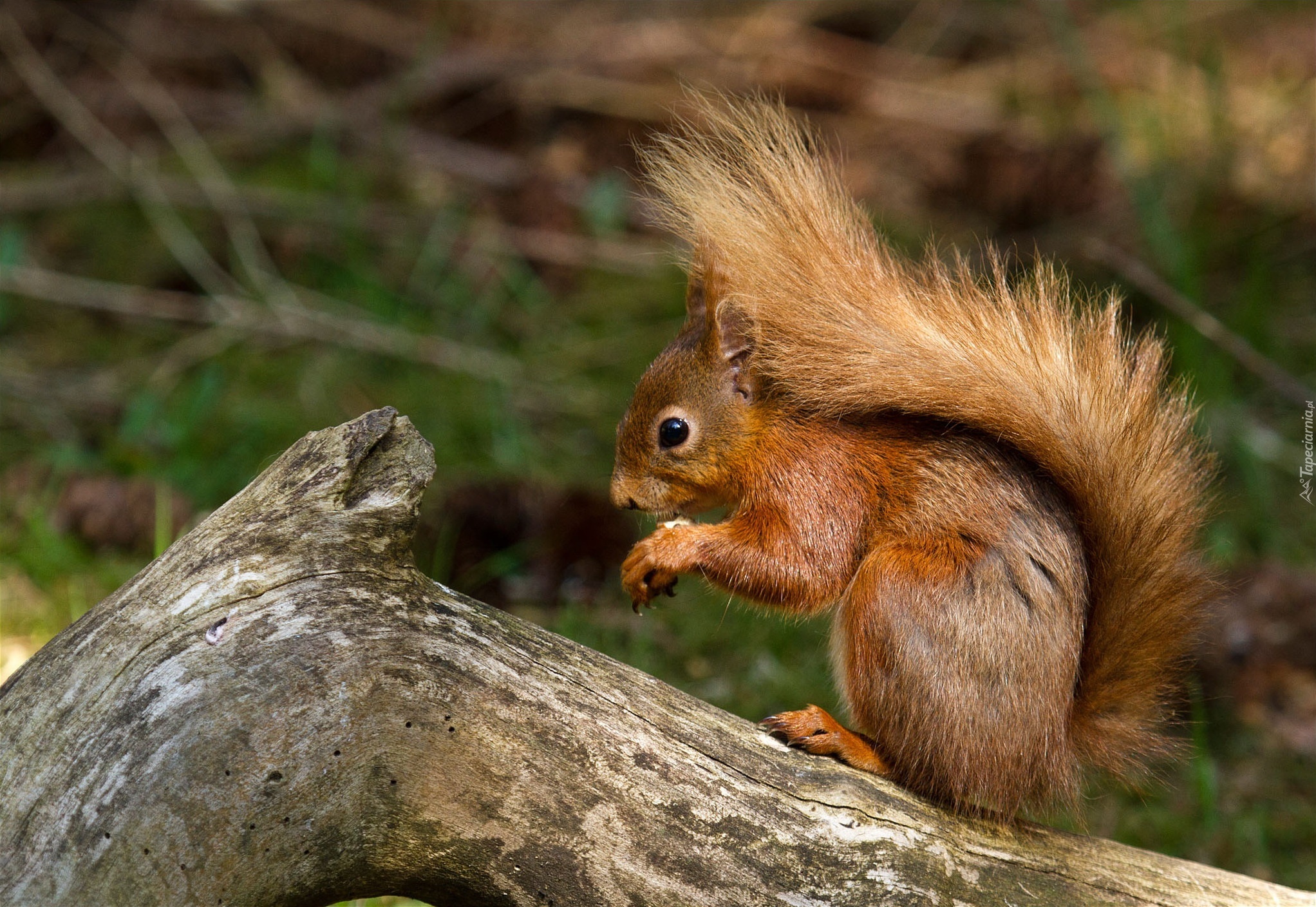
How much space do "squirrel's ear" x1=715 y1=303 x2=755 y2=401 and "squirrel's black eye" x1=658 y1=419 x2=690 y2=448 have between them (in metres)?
0.09

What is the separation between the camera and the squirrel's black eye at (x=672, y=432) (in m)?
1.60

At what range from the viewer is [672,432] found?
5.28 feet

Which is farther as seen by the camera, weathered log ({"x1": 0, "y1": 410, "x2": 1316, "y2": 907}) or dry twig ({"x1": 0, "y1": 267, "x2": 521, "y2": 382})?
dry twig ({"x1": 0, "y1": 267, "x2": 521, "y2": 382})

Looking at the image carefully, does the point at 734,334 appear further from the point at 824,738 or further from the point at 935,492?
the point at 824,738

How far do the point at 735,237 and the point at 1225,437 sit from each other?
2.20m

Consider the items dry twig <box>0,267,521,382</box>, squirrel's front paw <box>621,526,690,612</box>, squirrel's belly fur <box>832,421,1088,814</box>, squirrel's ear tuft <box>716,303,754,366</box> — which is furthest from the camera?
dry twig <box>0,267,521,382</box>

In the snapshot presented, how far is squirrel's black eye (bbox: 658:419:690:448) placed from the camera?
1.60 m

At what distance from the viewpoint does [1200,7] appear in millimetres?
5418

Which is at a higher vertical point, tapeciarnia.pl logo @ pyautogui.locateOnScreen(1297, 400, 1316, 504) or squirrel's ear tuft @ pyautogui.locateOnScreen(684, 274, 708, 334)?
tapeciarnia.pl logo @ pyautogui.locateOnScreen(1297, 400, 1316, 504)

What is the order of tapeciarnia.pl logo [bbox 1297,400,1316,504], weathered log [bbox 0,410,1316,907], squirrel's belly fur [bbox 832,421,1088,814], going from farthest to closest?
tapeciarnia.pl logo [bbox 1297,400,1316,504] → squirrel's belly fur [bbox 832,421,1088,814] → weathered log [bbox 0,410,1316,907]

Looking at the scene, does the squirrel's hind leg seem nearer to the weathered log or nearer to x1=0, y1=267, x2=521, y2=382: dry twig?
the weathered log

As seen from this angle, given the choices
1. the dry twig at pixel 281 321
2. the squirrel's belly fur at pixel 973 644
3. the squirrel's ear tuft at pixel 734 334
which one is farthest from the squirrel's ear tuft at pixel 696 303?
the dry twig at pixel 281 321

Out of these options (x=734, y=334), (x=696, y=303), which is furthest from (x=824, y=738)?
(x=696, y=303)

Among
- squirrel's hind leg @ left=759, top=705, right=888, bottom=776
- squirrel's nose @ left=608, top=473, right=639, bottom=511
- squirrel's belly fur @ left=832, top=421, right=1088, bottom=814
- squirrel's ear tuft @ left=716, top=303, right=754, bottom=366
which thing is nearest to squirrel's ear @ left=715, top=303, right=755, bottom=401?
squirrel's ear tuft @ left=716, top=303, right=754, bottom=366
